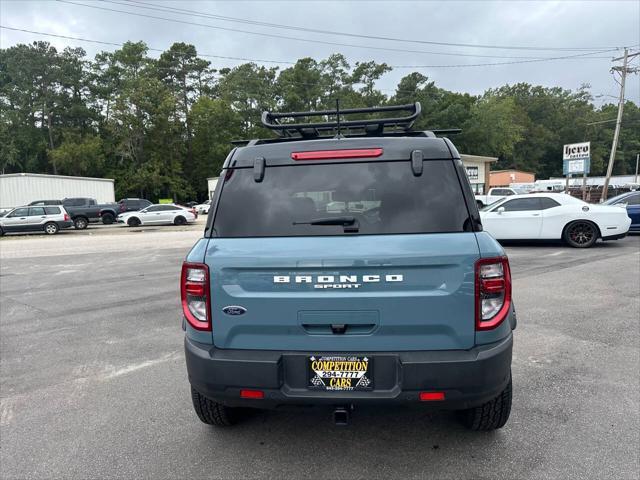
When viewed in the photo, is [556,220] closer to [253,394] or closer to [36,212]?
[253,394]

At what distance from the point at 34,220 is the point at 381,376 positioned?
26.8 meters

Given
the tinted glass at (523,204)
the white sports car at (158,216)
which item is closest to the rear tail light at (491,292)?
the tinted glass at (523,204)

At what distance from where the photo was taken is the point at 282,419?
3424mm

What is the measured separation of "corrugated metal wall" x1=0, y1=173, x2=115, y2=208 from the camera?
34059 mm

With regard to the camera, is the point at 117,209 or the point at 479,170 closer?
the point at 117,209

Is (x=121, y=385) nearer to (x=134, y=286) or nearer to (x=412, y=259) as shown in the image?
(x=412, y=259)

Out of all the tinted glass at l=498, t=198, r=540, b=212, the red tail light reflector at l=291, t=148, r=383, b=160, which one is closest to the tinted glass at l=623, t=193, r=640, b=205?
the tinted glass at l=498, t=198, r=540, b=212

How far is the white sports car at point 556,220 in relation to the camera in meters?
12.7

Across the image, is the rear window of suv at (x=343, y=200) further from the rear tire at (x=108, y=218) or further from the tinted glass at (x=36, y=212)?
the rear tire at (x=108, y=218)

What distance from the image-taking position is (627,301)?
22.7 ft

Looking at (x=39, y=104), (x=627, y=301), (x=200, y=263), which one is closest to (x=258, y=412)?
(x=200, y=263)

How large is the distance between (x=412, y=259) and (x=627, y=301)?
6152 mm

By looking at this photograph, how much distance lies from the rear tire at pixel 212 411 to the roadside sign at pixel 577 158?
33.3m

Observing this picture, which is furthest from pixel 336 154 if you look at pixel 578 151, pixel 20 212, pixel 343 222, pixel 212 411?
pixel 578 151
